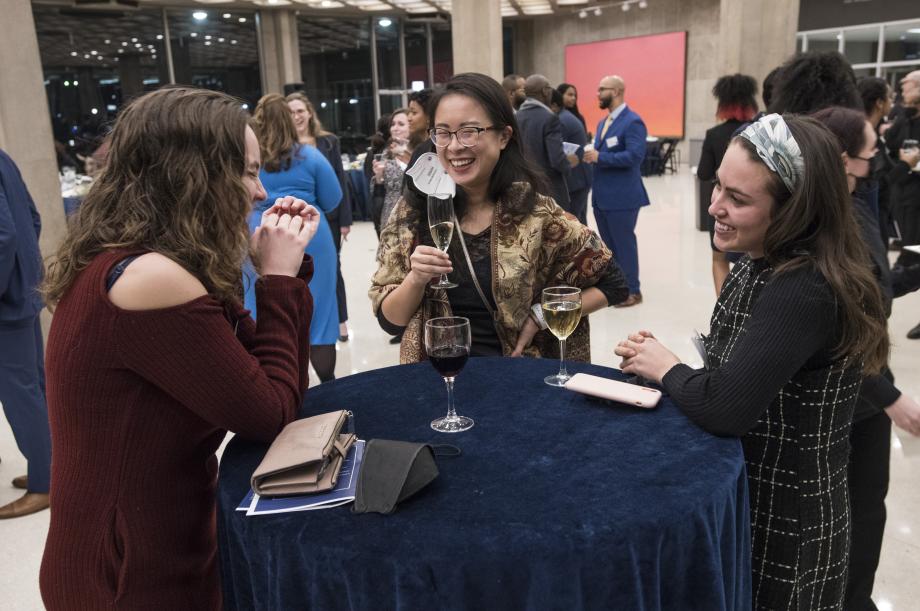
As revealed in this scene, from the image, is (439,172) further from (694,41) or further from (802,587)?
(694,41)

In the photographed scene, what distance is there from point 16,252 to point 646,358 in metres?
2.56

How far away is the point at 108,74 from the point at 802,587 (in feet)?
49.9

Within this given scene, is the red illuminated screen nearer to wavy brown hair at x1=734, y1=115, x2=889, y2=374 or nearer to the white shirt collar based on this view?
the white shirt collar

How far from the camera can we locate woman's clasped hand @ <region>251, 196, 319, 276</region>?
59.1 inches

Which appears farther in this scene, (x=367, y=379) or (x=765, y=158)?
(x=367, y=379)

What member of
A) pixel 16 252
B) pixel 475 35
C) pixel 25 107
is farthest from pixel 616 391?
pixel 475 35

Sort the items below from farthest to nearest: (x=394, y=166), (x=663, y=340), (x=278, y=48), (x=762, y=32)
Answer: (x=278, y=48), (x=762, y=32), (x=394, y=166), (x=663, y=340)

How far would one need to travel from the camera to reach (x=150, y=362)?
3.96 feet

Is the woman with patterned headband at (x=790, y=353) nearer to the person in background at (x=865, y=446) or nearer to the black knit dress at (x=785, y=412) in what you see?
the black knit dress at (x=785, y=412)

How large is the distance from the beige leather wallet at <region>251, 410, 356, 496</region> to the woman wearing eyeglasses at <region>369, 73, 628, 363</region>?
814mm

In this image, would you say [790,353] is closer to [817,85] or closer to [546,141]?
[817,85]

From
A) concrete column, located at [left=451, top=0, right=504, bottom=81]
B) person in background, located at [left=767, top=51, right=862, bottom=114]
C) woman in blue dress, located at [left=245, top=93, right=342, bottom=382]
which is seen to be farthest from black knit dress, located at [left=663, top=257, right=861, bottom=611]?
concrete column, located at [left=451, top=0, right=504, bottom=81]

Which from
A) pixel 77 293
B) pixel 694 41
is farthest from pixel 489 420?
pixel 694 41

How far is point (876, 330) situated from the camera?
1.37m
